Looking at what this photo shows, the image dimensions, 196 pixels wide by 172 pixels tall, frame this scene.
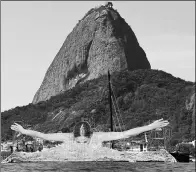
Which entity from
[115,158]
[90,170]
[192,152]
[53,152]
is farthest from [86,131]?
[192,152]

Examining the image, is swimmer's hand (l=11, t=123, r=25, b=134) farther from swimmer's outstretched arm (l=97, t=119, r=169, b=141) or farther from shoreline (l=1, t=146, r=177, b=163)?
shoreline (l=1, t=146, r=177, b=163)

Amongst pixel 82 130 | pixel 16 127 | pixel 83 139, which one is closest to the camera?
pixel 16 127

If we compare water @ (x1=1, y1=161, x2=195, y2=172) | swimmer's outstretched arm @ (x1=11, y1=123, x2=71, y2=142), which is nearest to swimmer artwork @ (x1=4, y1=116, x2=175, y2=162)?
swimmer's outstretched arm @ (x1=11, y1=123, x2=71, y2=142)

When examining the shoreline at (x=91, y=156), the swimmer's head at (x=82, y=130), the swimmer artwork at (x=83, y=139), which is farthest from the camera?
the shoreline at (x=91, y=156)

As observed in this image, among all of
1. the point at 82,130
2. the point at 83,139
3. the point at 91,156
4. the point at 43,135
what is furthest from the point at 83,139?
the point at 43,135

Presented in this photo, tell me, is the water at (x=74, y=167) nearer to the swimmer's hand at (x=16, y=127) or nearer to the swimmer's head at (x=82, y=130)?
the swimmer's head at (x=82, y=130)

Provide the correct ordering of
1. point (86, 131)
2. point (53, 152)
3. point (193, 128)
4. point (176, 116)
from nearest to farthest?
point (86, 131) → point (53, 152) → point (193, 128) → point (176, 116)

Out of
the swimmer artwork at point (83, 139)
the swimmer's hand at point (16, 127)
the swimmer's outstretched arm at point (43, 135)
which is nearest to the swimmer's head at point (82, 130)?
the swimmer artwork at point (83, 139)

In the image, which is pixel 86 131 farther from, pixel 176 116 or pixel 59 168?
pixel 176 116

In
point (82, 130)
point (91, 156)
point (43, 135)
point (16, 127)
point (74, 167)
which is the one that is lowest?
point (74, 167)

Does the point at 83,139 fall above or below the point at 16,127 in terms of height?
below

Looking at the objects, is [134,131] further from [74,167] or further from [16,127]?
[74,167]
